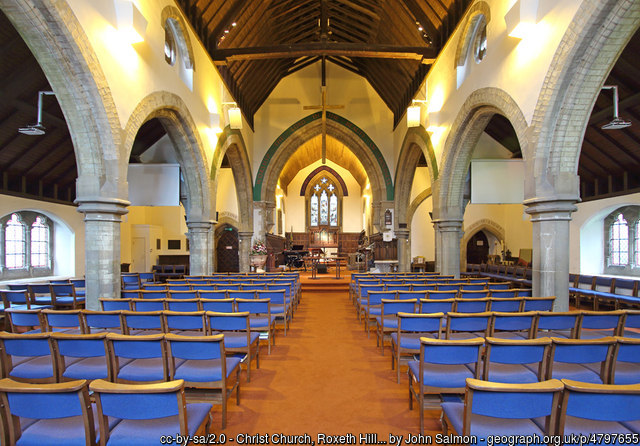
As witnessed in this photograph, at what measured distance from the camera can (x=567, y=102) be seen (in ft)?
14.8

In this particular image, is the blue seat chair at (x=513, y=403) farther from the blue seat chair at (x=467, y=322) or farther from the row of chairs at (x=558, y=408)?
the blue seat chair at (x=467, y=322)

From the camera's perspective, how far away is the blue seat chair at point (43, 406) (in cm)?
Answer: 145

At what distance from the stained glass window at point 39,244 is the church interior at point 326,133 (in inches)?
1.6

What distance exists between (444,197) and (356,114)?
23.8ft

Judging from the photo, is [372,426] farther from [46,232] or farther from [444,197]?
[46,232]

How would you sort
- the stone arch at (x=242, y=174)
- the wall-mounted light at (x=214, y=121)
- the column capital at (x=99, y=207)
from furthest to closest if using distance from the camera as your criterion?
1. the stone arch at (x=242, y=174)
2. the wall-mounted light at (x=214, y=121)
3. the column capital at (x=99, y=207)

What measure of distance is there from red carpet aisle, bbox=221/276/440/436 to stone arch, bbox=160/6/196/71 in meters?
6.36

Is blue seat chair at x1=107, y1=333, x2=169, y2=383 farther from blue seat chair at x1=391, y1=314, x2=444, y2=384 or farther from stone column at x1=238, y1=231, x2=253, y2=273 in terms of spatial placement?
stone column at x1=238, y1=231, x2=253, y2=273

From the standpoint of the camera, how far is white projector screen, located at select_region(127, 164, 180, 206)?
25.5 ft

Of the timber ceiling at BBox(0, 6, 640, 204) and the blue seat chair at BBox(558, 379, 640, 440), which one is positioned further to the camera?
the timber ceiling at BBox(0, 6, 640, 204)

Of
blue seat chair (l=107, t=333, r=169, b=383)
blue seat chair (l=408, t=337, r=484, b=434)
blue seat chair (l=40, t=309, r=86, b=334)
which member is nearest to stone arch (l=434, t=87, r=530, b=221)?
blue seat chair (l=408, t=337, r=484, b=434)

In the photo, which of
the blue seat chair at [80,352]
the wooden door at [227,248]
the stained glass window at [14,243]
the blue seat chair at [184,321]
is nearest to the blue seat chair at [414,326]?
the blue seat chair at [184,321]

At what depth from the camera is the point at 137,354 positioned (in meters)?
2.36

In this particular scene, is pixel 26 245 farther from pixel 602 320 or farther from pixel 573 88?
pixel 573 88
